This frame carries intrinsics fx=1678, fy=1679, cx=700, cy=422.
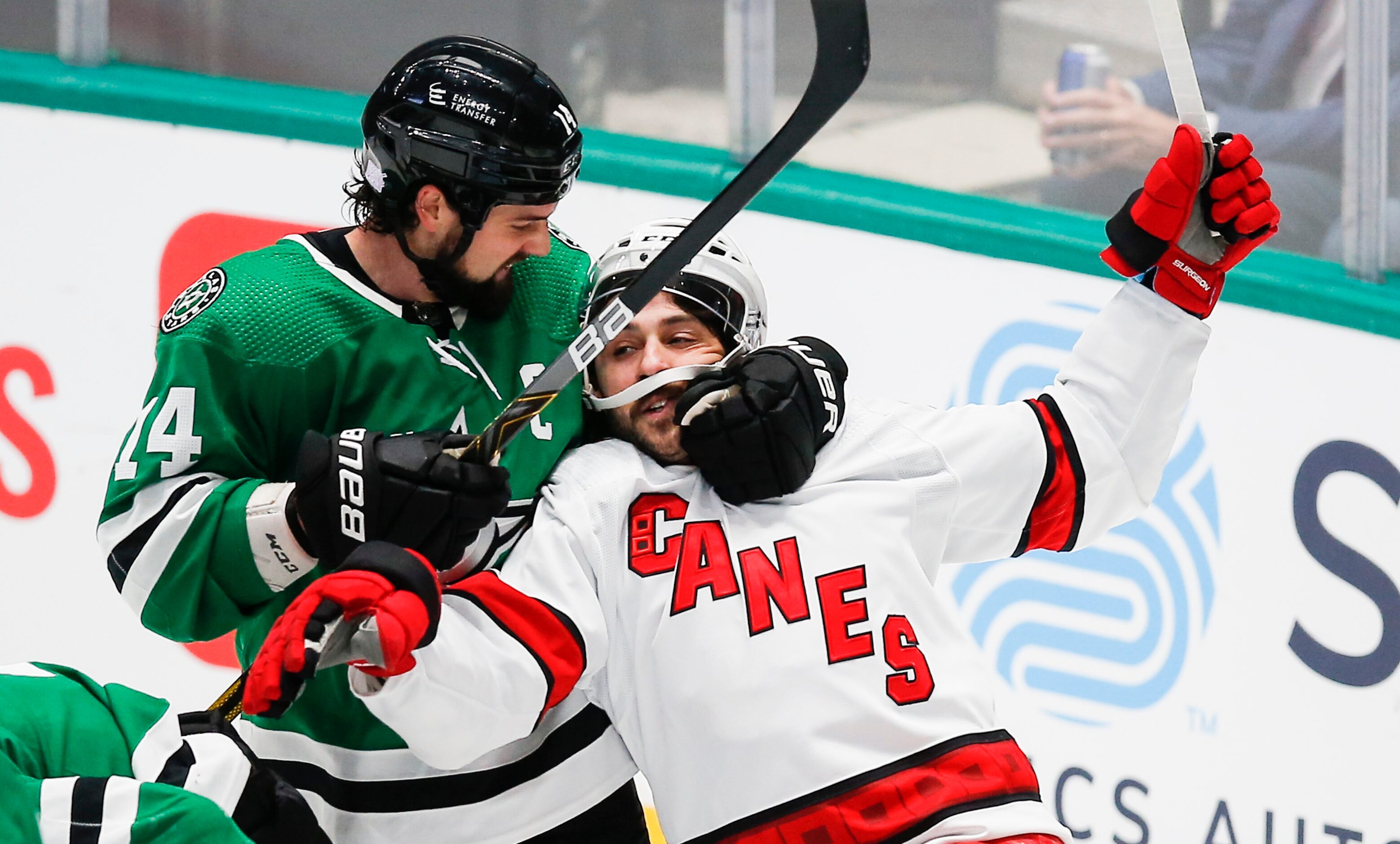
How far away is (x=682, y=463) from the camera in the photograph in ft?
7.17

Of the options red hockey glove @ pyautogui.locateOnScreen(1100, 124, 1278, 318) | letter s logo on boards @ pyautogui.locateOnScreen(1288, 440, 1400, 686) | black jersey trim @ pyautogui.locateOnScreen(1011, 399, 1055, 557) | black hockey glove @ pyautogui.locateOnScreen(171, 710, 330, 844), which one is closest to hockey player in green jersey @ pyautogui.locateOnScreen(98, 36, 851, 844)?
black hockey glove @ pyautogui.locateOnScreen(171, 710, 330, 844)

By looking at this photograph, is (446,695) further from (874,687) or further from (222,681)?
(222,681)

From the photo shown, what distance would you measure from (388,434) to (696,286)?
0.48m

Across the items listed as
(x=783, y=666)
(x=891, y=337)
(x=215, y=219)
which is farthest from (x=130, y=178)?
(x=783, y=666)

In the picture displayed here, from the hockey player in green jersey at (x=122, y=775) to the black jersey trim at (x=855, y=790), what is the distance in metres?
0.49

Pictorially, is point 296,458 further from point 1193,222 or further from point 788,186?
point 788,186

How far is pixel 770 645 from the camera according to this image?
6.57ft

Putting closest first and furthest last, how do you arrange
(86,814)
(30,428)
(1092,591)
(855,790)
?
(86,814) → (855,790) → (1092,591) → (30,428)

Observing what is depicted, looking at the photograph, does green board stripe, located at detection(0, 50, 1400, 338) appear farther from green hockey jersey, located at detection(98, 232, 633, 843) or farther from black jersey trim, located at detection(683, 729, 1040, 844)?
black jersey trim, located at detection(683, 729, 1040, 844)

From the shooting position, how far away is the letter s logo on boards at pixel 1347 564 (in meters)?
2.81

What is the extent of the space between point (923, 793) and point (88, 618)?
2073mm

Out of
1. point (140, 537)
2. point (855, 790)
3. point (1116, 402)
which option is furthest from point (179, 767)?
point (1116, 402)

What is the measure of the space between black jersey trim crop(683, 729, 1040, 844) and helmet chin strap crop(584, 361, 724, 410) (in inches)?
21.5

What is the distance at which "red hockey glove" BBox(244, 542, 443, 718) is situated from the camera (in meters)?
1.71
